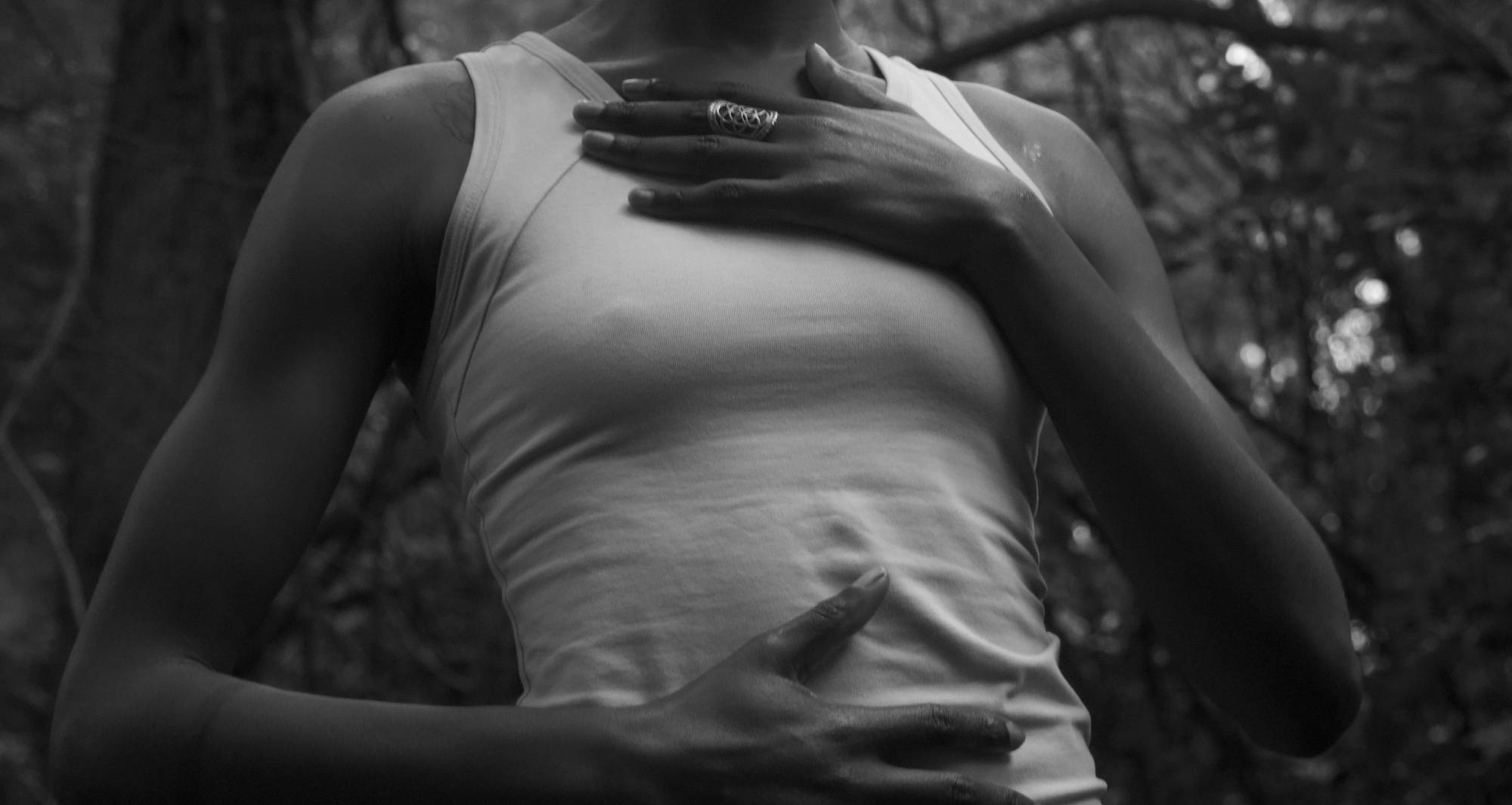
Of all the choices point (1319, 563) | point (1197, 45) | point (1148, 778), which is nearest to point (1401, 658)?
point (1148, 778)

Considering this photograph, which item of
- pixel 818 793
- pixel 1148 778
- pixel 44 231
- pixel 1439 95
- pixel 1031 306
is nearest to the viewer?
pixel 818 793

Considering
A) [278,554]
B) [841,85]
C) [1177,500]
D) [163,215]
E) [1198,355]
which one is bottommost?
[1198,355]

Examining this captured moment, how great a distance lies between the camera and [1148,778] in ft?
13.8

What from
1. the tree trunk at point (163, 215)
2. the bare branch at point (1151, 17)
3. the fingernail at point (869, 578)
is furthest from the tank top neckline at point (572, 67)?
the bare branch at point (1151, 17)

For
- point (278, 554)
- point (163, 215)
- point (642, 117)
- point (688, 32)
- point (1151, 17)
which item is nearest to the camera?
point (278, 554)

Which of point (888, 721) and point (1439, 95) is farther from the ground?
point (888, 721)

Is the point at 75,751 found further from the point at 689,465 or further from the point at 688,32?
the point at 688,32

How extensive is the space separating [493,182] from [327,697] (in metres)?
0.38

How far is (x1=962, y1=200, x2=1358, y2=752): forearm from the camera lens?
4.14 ft

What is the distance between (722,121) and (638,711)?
18.7 inches

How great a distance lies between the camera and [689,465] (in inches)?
45.2

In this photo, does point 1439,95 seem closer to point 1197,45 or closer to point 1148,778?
point 1197,45

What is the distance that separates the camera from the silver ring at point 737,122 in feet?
4.27

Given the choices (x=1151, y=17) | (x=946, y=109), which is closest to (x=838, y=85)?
(x=946, y=109)
